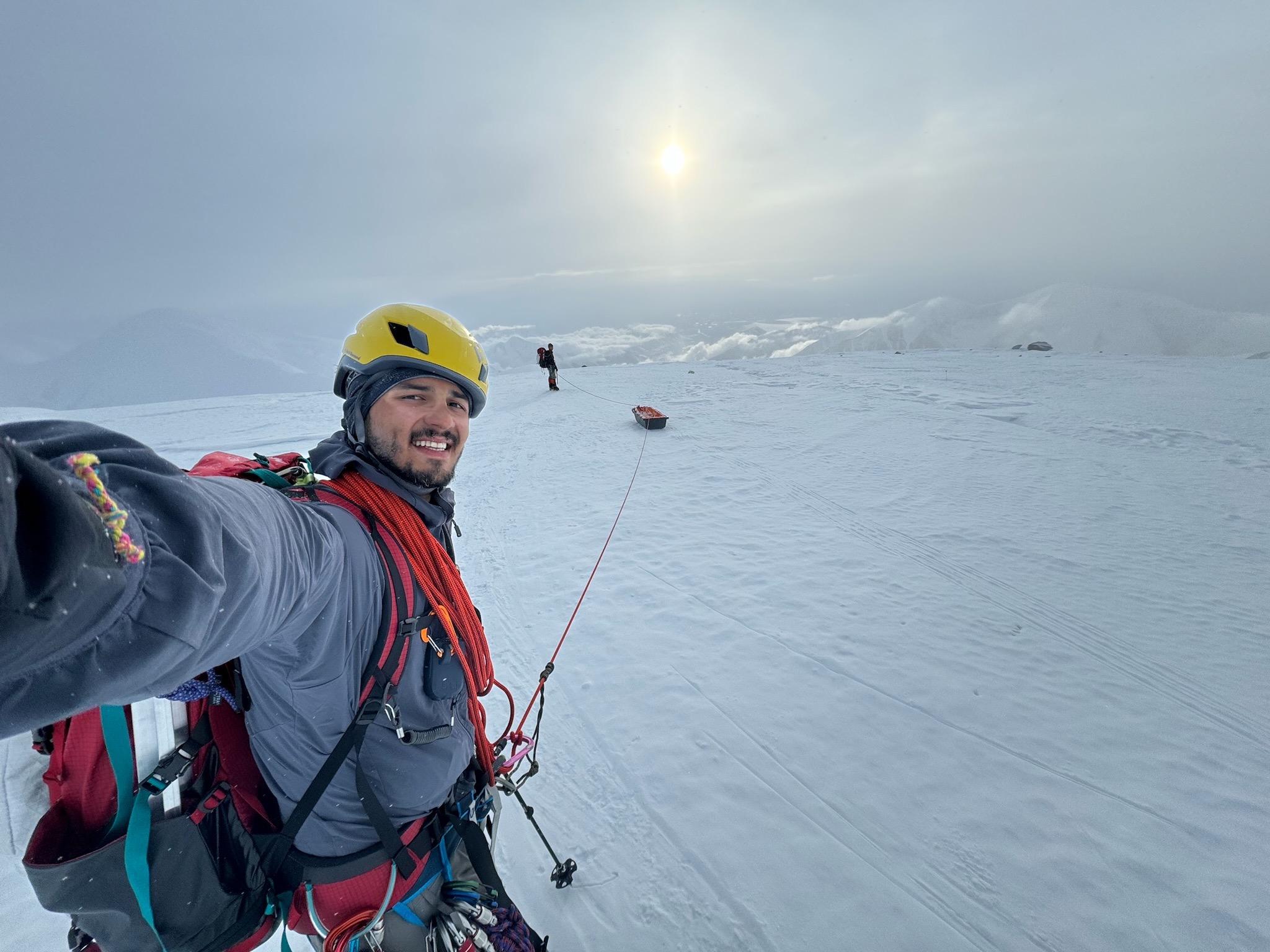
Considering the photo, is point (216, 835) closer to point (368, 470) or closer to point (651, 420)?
point (368, 470)

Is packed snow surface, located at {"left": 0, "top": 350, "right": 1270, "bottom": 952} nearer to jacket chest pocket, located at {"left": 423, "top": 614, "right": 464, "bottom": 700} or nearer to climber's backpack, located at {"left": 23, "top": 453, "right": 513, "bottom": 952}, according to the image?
climber's backpack, located at {"left": 23, "top": 453, "right": 513, "bottom": 952}

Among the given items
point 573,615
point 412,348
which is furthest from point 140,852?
point 573,615

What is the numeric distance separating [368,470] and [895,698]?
4.97 meters

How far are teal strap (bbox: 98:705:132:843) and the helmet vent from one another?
5.48ft

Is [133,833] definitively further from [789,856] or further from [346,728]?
[789,856]

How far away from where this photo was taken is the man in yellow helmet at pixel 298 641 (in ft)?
2.22

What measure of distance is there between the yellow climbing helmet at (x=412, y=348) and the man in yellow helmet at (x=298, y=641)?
1 cm

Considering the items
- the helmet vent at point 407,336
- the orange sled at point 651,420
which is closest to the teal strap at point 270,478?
the helmet vent at point 407,336

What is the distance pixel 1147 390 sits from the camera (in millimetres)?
16203

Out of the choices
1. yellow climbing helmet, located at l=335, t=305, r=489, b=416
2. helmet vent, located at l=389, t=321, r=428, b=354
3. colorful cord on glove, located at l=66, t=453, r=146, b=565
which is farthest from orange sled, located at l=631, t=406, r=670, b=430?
colorful cord on glove, located at l=66, t=453, r=146, b=565

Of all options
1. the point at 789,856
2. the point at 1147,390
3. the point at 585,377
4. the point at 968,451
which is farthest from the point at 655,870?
the point at 585,377

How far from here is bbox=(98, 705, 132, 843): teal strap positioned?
4.83 ft

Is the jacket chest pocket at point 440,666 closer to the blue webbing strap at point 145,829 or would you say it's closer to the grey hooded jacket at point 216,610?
the grey hooded jacket at point 216,610

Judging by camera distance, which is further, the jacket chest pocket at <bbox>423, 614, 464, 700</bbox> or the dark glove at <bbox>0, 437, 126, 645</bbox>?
the jacket chest pocket at <bbox>423, 614, 464, 700</bbox>
